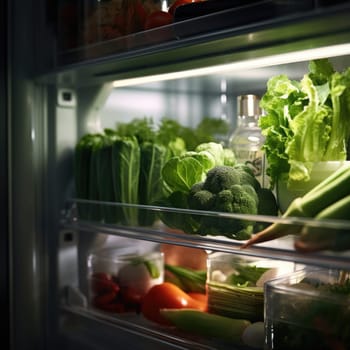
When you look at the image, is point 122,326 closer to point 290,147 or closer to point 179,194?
point 179,194

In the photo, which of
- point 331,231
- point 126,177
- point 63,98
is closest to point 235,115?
point 126,177

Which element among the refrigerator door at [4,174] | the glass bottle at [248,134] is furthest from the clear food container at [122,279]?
the glass bottle at [248,134]

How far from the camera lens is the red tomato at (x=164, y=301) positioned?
149 cm

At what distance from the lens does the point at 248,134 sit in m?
1.50

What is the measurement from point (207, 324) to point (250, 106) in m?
0.53

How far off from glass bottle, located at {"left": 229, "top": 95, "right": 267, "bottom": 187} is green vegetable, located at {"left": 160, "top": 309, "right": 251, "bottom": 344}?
0.35 meters

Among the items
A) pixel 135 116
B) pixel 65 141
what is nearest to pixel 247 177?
pixel 65 141

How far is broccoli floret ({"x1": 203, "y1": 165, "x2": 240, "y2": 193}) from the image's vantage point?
1273 millimetres

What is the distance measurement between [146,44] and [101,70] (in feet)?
0.72

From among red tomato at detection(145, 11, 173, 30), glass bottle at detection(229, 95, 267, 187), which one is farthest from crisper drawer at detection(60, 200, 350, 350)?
red tomato at detection(145, 11, 173, 30)

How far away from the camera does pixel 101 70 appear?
1.52 m

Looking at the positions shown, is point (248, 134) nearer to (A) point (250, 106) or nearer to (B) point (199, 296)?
(A) point (250, 106)

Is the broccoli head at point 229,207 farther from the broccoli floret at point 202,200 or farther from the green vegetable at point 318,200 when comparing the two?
the green vegetable at point 318,200

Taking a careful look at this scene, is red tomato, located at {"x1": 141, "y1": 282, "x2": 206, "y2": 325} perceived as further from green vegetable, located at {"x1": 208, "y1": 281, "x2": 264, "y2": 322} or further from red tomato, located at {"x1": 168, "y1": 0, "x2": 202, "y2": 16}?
red tomato, located at {"x1": 168, "y1": 0, "x2": 202, "y2": 16}
